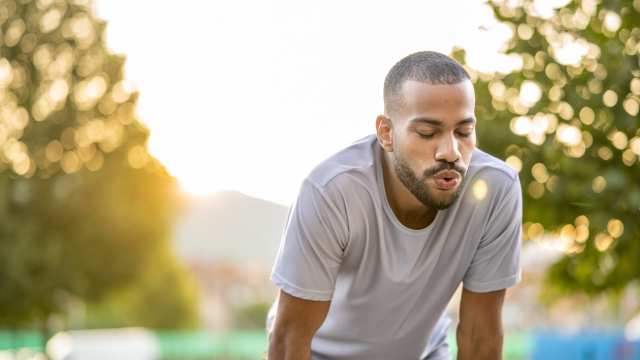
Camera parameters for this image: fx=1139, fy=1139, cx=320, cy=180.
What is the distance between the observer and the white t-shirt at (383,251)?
12.3ft

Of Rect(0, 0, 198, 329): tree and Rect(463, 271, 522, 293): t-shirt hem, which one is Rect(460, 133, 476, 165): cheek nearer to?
Rect(463, 271, 522, 293): t-shirt hem

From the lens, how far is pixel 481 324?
3.96 metres

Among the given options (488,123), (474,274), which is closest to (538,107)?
(488,123)

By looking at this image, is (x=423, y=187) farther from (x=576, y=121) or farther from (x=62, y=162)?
(x=62, y=162)

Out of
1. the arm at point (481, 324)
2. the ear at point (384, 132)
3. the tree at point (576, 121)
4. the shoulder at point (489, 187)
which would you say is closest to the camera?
the ear at point (384, 132)

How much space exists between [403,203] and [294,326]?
54cm

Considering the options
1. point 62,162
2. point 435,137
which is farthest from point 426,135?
point 62,162

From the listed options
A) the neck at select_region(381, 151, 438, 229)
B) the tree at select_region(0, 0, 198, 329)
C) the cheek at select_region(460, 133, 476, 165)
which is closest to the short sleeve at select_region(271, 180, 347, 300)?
the neck at select_region(381, 151, 438, 229)

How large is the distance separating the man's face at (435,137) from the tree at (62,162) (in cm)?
2409

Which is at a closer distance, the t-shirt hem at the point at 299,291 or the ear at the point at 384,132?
the ear at the point at 384,132

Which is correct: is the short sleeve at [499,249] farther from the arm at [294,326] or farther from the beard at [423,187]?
the arm at [294,326]

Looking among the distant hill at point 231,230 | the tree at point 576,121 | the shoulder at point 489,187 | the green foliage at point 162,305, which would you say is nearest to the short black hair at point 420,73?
the shoulder at point 489,187

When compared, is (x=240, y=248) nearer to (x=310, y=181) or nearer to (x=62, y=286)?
(x=62, y=286)

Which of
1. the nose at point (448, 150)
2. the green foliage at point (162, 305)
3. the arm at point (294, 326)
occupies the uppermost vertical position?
the nose at point (448, 150)
